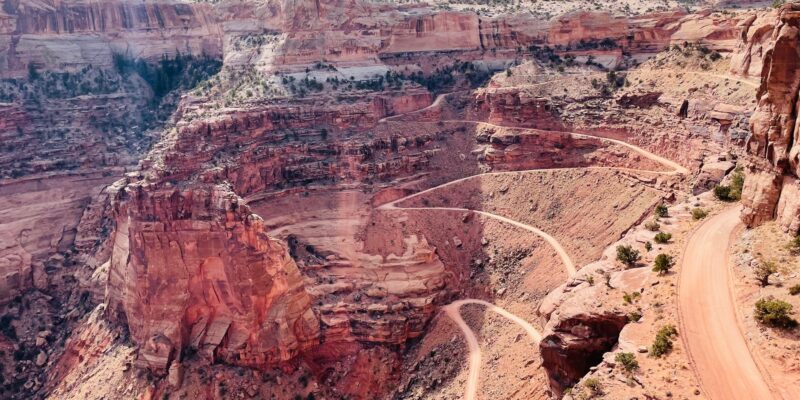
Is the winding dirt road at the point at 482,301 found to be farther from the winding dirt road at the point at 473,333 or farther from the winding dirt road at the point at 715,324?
the winding dirt road at the point at 715,324

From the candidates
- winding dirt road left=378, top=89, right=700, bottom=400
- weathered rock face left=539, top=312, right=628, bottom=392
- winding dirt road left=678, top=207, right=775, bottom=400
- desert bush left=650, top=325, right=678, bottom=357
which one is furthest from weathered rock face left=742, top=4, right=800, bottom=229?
winding dirt road left=378, top=89, right=700, bottom=400

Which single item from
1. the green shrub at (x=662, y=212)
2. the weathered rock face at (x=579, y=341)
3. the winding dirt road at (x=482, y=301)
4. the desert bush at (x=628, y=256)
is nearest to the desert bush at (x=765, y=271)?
the weathered rock face at (x=579, y=341)

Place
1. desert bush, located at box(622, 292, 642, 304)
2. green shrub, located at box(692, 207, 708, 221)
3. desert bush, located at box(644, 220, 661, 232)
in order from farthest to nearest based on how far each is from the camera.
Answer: desert bush, located at box(644, 220, 661, 232)
green shrub, located at box(692, 207, 708, 221)
desert bush, located at box(622, 292, 642, 304)

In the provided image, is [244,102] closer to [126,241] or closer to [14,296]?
[126,241]

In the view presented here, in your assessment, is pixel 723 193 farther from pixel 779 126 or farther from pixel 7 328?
pixel 7 328

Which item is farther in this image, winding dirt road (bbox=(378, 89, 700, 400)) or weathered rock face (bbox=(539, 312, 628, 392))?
winding dirt road (bbox=(378, 89, 700, 400))

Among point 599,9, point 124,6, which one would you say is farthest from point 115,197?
point 599,9

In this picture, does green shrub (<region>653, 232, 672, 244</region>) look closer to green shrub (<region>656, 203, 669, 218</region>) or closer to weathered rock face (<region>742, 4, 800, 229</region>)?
weathered rock face (<region>742, 4, 800, 229</region>)
